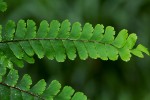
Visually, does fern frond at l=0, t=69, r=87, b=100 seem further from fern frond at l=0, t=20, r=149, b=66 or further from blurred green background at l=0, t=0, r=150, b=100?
blurred green background at l=0, t=0, r=150, b=100

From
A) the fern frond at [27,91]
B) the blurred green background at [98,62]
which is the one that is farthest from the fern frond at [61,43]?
the blurred green background at [98,62]

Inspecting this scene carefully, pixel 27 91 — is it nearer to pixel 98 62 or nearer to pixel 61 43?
pixel 61 43

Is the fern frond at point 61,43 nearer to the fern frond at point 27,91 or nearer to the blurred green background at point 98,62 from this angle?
the fern frond at point 27,91

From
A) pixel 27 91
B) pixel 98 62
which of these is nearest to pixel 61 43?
pixel 27 91

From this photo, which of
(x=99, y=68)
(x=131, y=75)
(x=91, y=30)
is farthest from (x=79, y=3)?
(x=91, y=30)

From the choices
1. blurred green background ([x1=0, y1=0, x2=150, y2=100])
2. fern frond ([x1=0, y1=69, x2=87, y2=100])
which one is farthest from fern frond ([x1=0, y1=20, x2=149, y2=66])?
blurred green background ([x1=0, y1=0, x2=150, y2=100])

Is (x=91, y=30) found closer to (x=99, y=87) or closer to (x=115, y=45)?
(x=115, y=45)

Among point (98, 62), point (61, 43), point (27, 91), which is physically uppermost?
point (98, 62)
